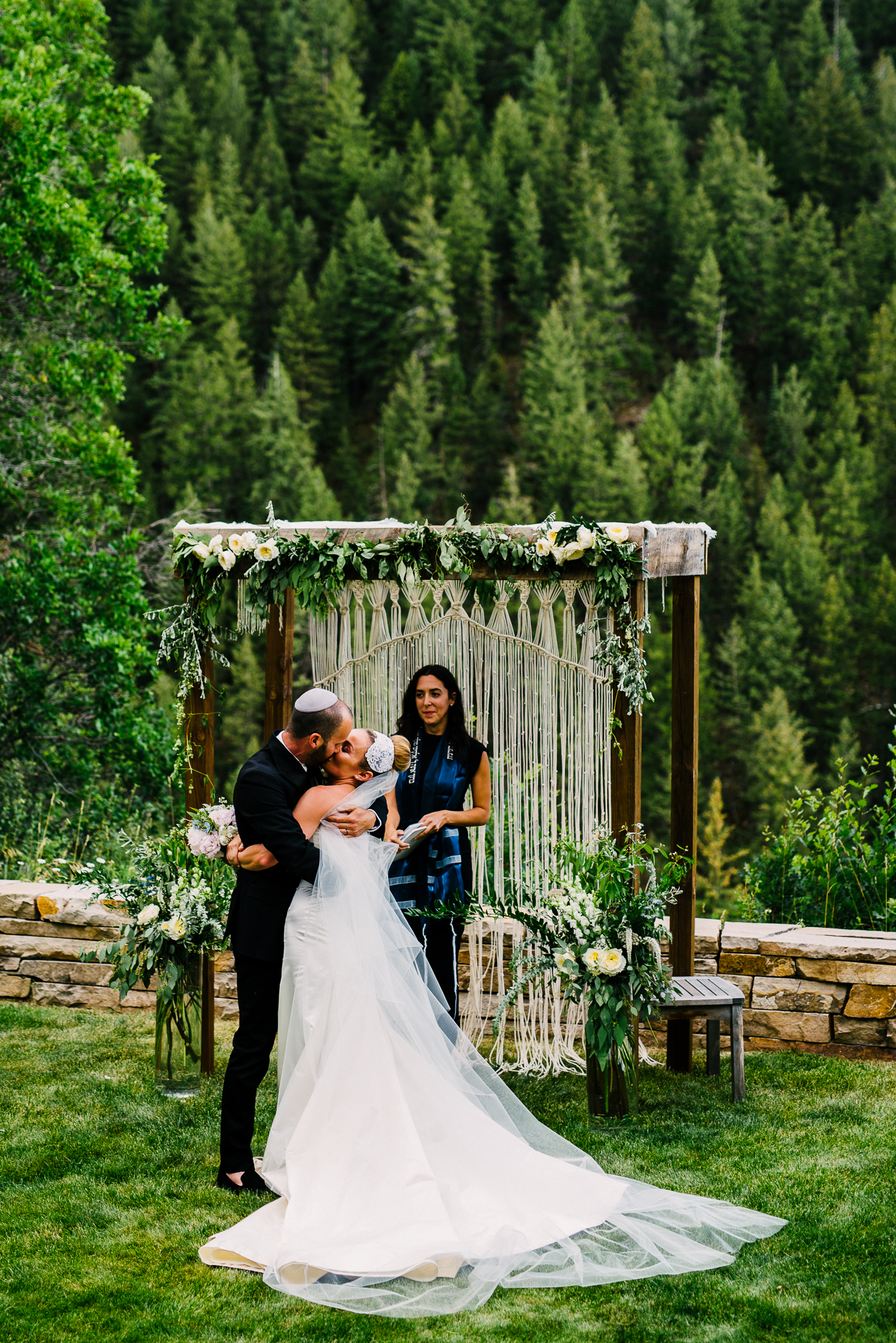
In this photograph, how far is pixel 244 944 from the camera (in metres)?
3.90

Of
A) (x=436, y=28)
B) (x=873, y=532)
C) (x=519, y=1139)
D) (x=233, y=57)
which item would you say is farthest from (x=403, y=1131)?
(x=436, y=28)

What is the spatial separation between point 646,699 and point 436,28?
6818 centimetres

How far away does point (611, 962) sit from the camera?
170 inches

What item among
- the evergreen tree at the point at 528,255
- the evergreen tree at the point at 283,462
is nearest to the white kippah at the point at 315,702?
the evergreen tree at the point at 283,462

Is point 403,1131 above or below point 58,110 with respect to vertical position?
below

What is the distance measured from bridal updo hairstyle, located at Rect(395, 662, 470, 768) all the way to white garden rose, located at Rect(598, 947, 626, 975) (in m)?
0.96

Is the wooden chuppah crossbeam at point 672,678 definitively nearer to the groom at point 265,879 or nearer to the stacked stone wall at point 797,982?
the stacked stone wall at point 797,982

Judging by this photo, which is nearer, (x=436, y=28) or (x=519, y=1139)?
(x=519, y=1139)

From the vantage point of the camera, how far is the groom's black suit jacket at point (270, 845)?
377 centimetres

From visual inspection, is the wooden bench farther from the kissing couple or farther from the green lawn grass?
the kissing couple

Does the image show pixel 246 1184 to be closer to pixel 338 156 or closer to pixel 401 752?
pixel 401 752

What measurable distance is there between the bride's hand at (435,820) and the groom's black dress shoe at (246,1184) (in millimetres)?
1356

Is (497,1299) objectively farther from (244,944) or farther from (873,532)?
(873,532)

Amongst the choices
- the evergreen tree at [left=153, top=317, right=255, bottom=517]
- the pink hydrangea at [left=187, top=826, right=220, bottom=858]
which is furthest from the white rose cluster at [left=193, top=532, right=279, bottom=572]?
the evergreen tree at [left=153, top=317, right=255, bottom=517]
